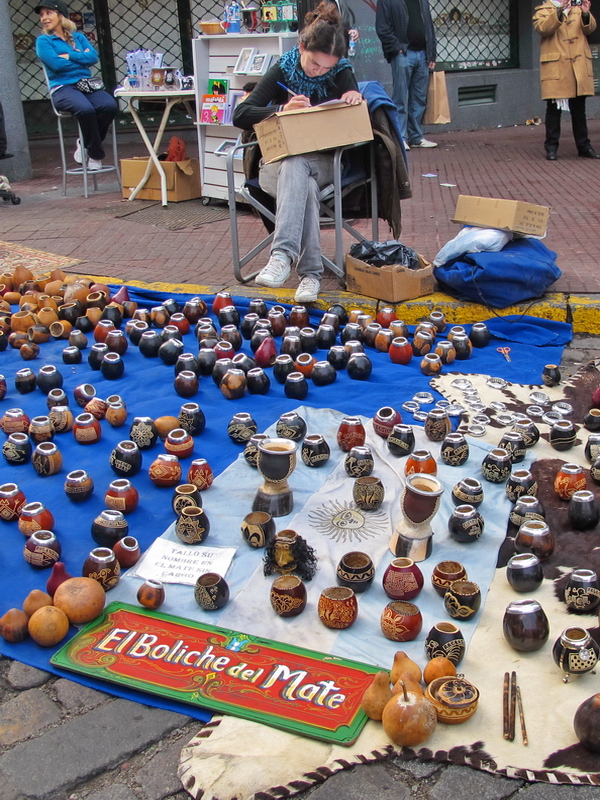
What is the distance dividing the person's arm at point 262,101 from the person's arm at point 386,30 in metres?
5.00

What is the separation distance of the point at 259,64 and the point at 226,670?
6361 millimetres

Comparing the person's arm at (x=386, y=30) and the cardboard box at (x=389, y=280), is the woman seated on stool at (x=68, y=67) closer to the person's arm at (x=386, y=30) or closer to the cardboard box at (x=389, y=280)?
the person's arm at (x=386, y=30)

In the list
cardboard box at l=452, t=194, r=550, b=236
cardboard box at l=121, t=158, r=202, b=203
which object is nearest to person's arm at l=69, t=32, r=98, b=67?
cardboard box at l=121, t=158, r=202, b=203

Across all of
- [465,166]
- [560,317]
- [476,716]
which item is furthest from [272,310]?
[465,166]

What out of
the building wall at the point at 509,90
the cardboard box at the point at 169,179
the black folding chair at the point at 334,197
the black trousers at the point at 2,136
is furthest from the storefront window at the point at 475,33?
the black folding chair at the point at 334,197

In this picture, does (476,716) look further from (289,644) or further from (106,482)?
(106,482)

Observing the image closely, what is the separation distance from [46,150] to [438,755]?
1187cm

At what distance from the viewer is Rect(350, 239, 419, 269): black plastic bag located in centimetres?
525

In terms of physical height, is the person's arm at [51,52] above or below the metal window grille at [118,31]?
below

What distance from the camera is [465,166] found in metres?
9.88

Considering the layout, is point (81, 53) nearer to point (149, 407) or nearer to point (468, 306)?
point (468, 306)

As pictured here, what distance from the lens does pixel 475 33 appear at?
13023 millimetres

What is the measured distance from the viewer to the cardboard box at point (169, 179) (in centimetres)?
849

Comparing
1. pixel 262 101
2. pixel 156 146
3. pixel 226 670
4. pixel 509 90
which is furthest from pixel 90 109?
pixel 509 90
